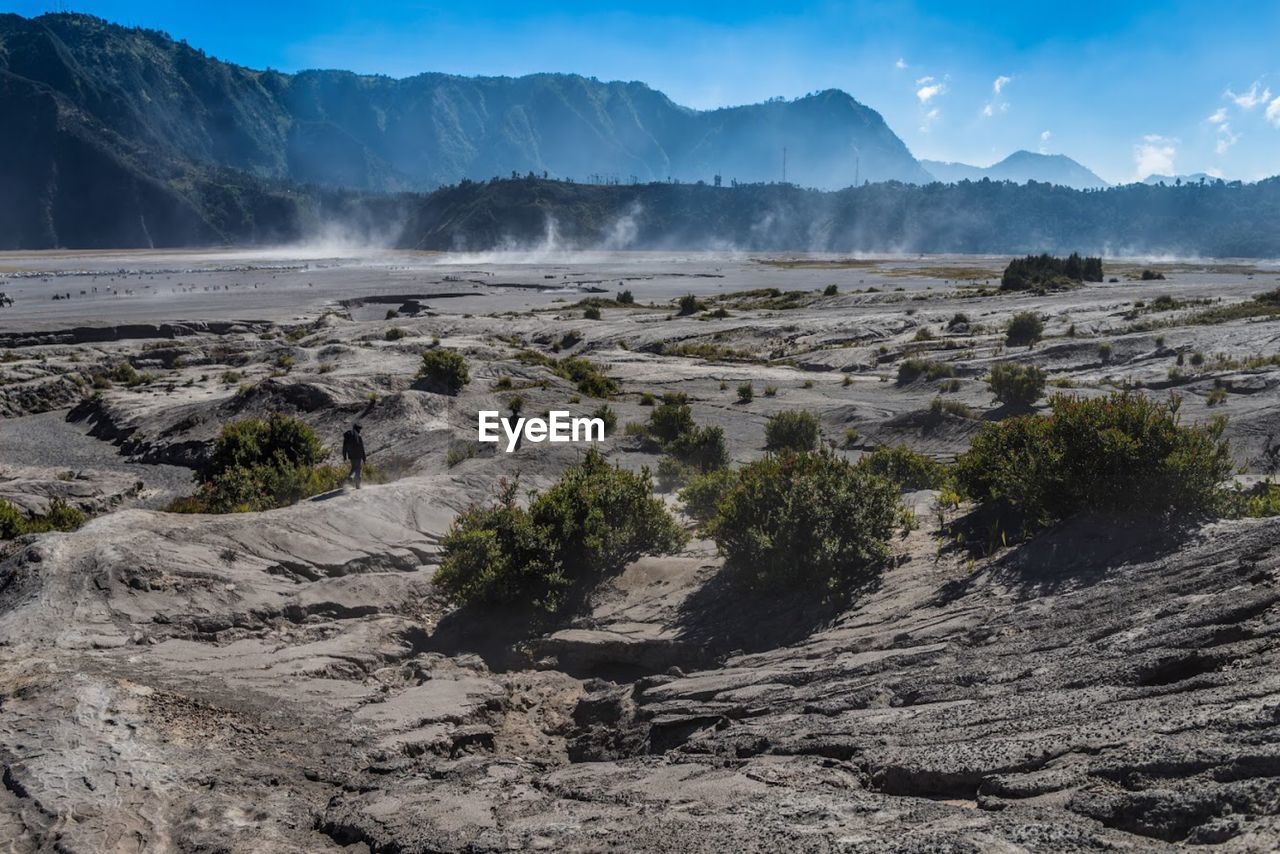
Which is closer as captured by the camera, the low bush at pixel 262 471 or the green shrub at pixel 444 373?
the low bush at pixel 262 471

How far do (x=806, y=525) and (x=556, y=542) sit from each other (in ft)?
13.0

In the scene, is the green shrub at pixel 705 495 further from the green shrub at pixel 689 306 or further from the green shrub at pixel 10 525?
the green shrub at pixel 689 306

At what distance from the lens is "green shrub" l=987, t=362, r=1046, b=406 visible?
94.5 feet

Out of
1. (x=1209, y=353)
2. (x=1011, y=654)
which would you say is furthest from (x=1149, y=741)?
(x=1209, y=353)

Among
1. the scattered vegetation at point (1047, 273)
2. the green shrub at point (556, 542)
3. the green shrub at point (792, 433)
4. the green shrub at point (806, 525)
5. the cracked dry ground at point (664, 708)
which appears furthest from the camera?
the scattered vegetation at point (1047, 273)

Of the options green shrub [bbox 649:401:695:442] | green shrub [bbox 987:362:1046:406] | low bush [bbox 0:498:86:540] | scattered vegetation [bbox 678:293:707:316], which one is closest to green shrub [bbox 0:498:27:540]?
low bush [bbox 0:498:86:540]

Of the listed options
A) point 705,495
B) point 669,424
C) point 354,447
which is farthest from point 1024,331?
point 354,447

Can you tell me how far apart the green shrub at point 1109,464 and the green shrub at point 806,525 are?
1739 mm

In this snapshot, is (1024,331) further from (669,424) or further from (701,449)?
(701,449)

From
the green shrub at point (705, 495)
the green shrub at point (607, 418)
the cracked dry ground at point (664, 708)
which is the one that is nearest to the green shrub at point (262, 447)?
the green shrub at point (607, 418)

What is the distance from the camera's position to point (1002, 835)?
4.77m

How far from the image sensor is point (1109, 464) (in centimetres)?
1044

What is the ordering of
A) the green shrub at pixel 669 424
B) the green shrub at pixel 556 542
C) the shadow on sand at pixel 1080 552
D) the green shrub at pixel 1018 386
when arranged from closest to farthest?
the shadow on sand at pixel 1080 552, the green shrub at pixel 556 542, the green shrub at pixel 669 424, the green shrub at pixel 1018 386

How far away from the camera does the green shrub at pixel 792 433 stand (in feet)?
85.0
